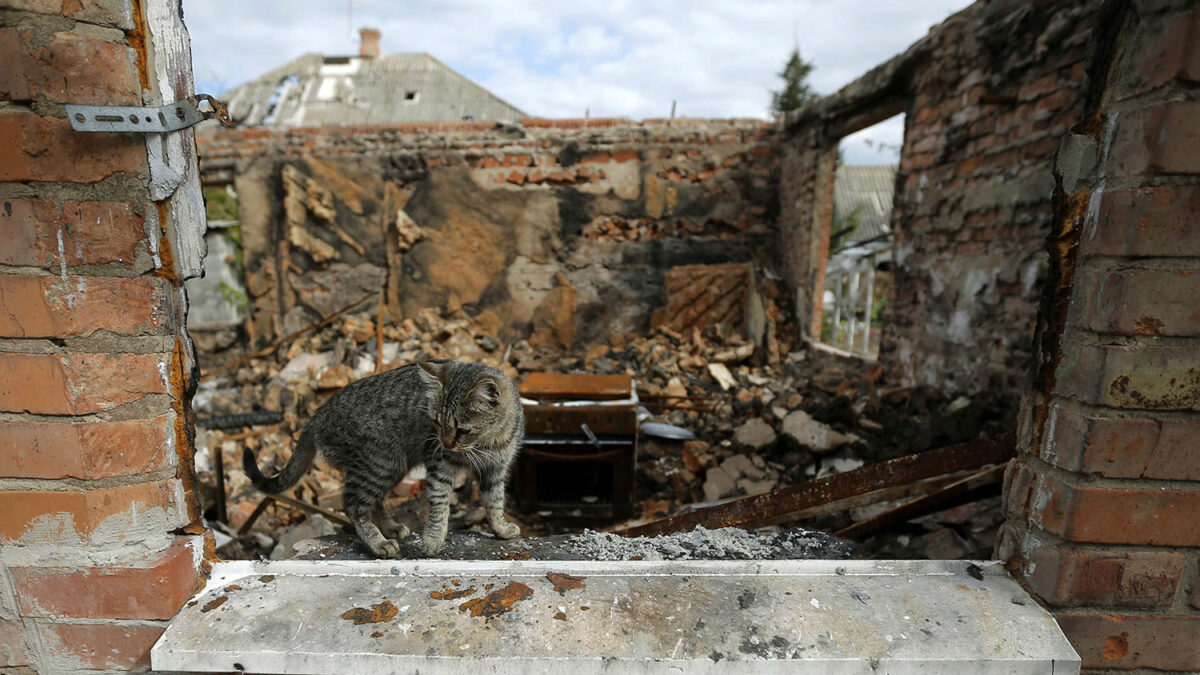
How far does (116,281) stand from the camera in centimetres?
114

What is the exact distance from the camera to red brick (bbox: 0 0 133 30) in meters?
1.04

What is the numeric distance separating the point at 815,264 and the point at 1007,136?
7.79 ft

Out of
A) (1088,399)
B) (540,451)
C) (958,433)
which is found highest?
(1088,399)

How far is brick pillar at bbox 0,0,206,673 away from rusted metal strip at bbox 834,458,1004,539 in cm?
213

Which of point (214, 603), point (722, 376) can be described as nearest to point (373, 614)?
point (214, 603)

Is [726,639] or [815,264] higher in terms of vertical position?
[815,264]

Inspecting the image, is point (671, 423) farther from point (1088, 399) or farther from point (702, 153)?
point (1088, 399)

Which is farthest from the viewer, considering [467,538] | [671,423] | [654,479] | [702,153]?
[702,153]

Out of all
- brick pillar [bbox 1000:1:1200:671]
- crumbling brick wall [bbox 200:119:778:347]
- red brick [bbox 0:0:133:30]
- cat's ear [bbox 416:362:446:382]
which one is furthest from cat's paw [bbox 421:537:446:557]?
crumbling brick wall [bbox 200:119:778:347]

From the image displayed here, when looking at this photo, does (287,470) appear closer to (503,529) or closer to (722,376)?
(503,529)

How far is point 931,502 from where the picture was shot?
1.88 metres

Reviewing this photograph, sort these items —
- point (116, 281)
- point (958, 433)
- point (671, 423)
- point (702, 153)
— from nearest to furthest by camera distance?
point (116, 281) < point (958, 433) < point (671, 423) < point (702, 153)

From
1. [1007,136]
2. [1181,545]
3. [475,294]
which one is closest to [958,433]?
[1007,136]

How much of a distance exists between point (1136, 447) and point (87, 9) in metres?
2.35
